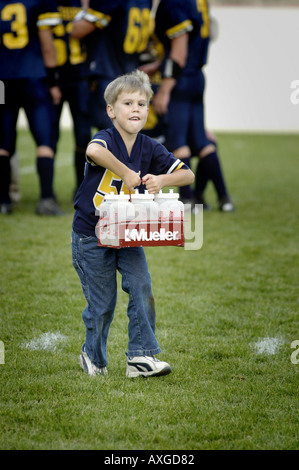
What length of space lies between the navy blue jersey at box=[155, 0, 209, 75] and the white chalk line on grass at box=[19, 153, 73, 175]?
3.65m

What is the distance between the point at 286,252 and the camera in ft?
16.1

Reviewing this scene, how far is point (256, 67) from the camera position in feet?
61.4

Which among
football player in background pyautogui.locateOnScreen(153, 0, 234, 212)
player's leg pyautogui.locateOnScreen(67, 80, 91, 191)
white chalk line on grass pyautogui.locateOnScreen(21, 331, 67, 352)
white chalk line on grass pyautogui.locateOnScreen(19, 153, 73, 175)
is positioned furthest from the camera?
white chalk line on grass pyautogui.locateOnScreen(19, 153, 73, 175)

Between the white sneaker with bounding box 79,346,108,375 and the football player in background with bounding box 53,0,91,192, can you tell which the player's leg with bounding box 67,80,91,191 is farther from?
the white sneaker with bounding box 79,346,108,375

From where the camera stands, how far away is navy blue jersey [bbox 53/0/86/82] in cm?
602

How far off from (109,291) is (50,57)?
3.53 m

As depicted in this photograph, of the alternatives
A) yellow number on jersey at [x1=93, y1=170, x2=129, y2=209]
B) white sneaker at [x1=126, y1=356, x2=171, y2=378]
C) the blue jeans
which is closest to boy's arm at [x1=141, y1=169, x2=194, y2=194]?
yellow number on jersey at [x1=93, y1=170, x2=129, y2=209]

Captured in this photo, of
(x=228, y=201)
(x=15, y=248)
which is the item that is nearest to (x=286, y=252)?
(x=228, y=201)

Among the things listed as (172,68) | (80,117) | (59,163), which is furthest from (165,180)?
(59,163)

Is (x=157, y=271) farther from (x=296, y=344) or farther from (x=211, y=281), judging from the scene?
(x=296, y=344)

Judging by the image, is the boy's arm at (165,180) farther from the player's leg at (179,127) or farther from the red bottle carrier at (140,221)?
the player's leg at (179,127)

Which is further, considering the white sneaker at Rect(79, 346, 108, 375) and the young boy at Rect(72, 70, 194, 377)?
the white sneaker at Rect(79, 346, 108, 375)

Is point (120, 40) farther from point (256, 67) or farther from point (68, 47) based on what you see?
point (256, 67)

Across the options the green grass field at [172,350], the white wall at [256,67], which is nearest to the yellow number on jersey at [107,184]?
the green grass field at [172,350]
